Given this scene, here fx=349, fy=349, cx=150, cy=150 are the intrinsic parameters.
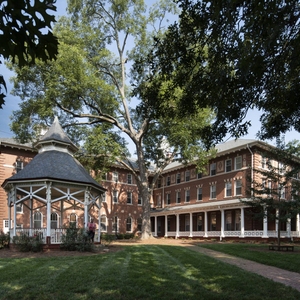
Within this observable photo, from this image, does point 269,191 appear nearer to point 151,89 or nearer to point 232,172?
point 151,89

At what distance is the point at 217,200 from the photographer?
37.5 metres

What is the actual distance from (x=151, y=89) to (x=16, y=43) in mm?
6205

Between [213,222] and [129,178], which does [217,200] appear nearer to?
[213,222]

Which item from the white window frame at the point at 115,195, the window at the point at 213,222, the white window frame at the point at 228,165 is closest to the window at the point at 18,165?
the white window frame at the point at 115,195

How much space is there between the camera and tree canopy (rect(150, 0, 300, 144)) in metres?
6.25

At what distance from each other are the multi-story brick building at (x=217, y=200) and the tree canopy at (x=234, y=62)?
63.9 feet

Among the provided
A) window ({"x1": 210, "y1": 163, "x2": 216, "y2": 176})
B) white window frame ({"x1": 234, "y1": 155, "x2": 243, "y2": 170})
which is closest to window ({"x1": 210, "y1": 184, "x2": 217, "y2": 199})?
window ({"x1": 210, "y1": 163, "x2": 216, "y2": 176})

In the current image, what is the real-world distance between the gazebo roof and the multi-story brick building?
14022mm

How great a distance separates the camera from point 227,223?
36.0 m

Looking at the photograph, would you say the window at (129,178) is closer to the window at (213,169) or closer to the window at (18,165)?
the window at (213,169)

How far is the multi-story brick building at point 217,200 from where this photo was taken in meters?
32.5

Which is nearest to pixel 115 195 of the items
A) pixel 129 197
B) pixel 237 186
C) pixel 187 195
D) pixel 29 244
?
pixel 129 197

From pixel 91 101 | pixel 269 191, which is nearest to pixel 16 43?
pixel 269 191

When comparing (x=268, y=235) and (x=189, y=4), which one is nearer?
(x=189, y=4)
